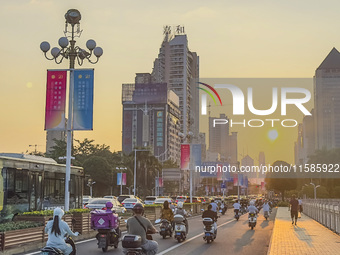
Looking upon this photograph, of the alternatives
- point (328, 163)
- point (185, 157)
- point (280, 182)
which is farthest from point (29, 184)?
point (280, 182)

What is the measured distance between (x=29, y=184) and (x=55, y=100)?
17.6 feet

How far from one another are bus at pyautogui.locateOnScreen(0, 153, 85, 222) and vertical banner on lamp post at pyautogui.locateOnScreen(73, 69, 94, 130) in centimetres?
385

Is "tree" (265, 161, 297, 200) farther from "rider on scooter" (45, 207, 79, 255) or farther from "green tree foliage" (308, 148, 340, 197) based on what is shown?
"rider on scooter" (45, 207, 79, 255)

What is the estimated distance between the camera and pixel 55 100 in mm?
23875

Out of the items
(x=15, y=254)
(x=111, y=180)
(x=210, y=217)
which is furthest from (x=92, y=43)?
(x=111, y=180)

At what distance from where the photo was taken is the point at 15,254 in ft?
53.8

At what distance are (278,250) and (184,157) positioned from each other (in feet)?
103

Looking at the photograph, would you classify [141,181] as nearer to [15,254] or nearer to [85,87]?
[85,87]

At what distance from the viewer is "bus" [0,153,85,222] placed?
2420 centimetres

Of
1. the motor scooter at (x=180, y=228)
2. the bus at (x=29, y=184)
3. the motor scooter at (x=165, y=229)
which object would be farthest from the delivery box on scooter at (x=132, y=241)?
the bus at (x=29, y=184)

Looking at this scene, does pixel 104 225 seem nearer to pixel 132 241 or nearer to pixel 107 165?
pixel 132 241

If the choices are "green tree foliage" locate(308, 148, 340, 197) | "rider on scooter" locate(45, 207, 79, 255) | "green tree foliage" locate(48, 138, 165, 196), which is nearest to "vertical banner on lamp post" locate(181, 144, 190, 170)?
"rider on scooter" locate(45, 207, 79, 255)

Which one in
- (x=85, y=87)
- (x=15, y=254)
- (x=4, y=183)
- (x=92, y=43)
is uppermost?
(x=92, y=43)

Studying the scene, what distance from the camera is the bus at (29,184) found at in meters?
24.2
